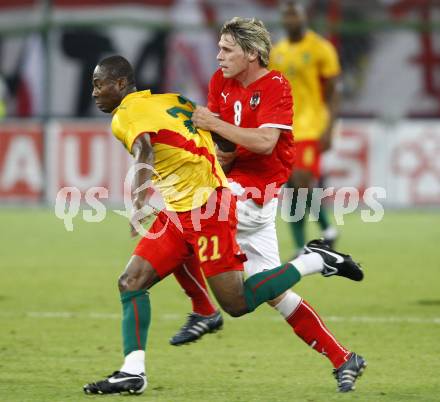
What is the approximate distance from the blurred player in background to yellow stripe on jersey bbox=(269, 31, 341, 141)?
5316 mm

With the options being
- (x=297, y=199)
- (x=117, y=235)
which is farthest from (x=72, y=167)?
(x=297, y=199)

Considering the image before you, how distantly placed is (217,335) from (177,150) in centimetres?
247

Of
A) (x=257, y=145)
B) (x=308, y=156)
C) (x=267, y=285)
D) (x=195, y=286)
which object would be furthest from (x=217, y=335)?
(x=308, y=156)

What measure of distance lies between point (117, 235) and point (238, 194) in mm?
8974

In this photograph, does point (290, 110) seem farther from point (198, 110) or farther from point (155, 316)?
point (155, 316)

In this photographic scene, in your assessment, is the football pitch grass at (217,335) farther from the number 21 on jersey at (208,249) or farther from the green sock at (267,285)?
the number 21 on jersey at (208,249)

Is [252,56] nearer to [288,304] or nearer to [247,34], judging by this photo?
[247,34]

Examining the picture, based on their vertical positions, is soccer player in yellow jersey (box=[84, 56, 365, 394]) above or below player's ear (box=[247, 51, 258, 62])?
below

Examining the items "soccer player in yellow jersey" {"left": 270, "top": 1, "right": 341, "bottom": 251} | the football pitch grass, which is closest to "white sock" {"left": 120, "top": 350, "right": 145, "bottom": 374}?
the football pitch grass

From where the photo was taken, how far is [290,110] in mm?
6629

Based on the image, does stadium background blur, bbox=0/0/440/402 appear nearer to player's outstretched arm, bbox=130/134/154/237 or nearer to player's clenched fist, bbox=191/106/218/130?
player's outstretched arm, bbox=130/134/154/237

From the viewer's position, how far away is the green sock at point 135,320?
6.28 meters

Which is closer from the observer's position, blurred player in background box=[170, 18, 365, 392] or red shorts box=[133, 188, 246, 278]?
red shorts box=[133, 188, 246, 278]

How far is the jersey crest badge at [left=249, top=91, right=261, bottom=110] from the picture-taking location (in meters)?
6.70
